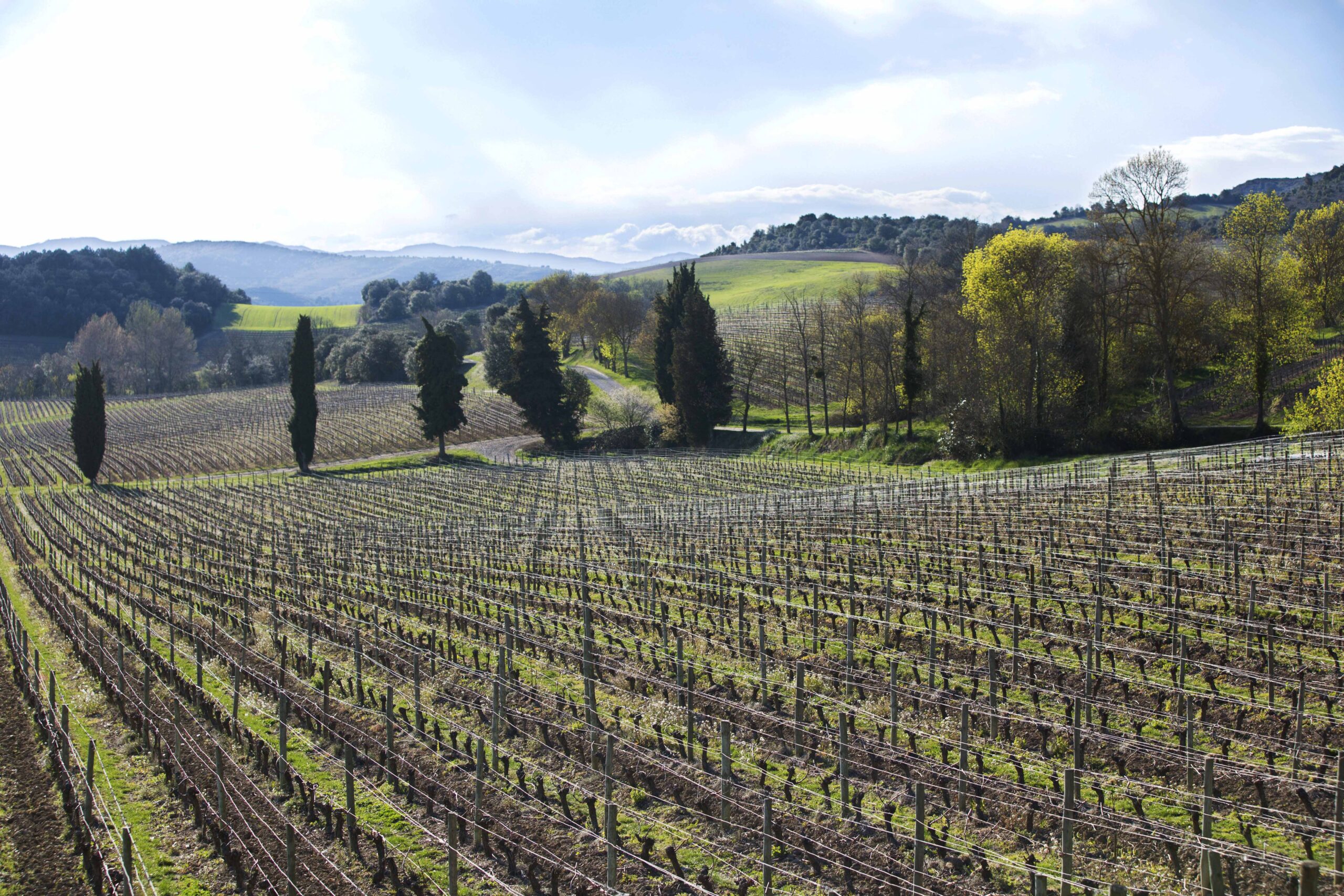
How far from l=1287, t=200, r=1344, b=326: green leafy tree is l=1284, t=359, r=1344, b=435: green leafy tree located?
54.0ft

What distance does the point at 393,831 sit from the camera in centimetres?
1045

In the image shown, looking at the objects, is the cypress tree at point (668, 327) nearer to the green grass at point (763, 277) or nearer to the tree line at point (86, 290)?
the green grass at point (763, 277)

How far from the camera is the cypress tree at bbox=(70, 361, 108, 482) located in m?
52.0

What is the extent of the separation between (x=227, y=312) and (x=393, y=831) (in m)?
170

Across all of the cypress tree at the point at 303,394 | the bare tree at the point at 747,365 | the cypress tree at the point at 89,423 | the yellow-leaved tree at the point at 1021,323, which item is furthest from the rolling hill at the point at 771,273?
the cypress tree at the point at 89,423

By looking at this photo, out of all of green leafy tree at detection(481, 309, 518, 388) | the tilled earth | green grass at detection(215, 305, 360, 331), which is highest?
green grass at detection(215, 305, 360, 331)

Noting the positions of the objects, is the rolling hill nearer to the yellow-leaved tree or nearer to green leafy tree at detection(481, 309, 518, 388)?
green leafy tree at detection(481, 309, 518, 388)

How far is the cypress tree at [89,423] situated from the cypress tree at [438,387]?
712 inches

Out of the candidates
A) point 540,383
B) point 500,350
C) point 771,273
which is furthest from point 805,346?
point 771,273

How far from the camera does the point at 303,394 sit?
5569cm

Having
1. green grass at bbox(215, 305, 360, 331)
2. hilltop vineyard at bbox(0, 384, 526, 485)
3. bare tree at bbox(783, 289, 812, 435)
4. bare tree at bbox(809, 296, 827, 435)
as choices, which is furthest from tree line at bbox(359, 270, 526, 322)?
bare tree at bbox(809, 296, 827, 435)

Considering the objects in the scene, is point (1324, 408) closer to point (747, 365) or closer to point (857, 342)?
point (857, 342)

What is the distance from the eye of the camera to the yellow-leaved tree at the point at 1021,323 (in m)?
43.2

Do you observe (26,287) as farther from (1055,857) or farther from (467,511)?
(1055,857)
